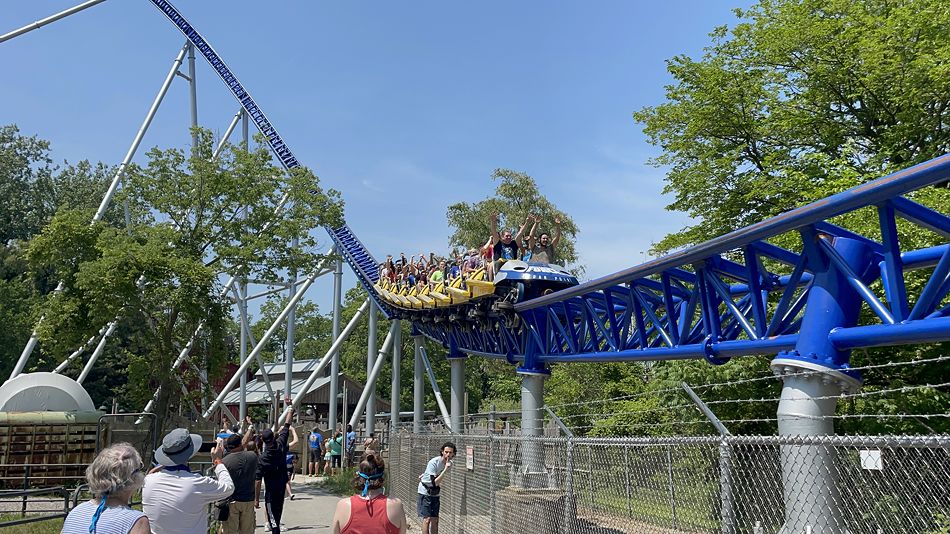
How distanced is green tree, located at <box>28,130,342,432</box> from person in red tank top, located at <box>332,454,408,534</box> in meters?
14.8

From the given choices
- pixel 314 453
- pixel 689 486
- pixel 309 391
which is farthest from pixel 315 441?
pixel 689 486

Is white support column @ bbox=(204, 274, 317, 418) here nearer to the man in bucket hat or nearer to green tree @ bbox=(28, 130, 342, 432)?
green tree @ bbox=(28, 130, 342, 432)

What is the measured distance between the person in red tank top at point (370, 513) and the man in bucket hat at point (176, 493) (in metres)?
0.72

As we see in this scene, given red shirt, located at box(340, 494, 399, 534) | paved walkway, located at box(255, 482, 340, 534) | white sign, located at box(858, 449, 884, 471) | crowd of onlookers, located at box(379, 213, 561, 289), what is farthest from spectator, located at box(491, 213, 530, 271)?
white sign, located at box(858, 449, 884, 471)

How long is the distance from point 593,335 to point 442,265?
7.18 m

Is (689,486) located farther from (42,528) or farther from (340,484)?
(340,484)

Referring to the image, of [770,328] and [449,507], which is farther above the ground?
[770,328]

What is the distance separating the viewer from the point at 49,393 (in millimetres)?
17953

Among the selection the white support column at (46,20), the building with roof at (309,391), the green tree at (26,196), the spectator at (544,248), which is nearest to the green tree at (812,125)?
the spectator at (544,248)

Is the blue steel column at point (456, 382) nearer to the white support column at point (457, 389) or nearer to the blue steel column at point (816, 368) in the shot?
the white support column at point (457, 389)

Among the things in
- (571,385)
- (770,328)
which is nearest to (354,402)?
(571,385)

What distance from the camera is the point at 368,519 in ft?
14.9

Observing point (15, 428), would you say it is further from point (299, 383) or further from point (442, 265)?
point (299, 383)

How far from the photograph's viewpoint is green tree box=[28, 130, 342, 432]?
1838cm
